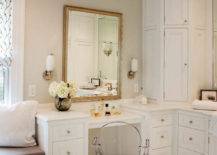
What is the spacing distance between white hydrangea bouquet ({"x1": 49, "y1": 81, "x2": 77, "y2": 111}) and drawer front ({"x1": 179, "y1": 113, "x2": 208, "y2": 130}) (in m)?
1.31

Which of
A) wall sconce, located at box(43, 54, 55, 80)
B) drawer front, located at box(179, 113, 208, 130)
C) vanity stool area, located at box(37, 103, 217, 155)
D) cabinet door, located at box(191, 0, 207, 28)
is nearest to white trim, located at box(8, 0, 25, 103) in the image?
wall sconce, located at box(43, 54, 55, 80)

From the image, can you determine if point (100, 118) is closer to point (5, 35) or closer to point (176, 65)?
point (176, 65)

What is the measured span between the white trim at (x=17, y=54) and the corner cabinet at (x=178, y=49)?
1663mm

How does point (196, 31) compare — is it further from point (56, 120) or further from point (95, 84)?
point (56, 120)

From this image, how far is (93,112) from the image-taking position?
11.1ft

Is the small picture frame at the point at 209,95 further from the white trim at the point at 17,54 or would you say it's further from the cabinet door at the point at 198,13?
the white trim at the point at 17,54

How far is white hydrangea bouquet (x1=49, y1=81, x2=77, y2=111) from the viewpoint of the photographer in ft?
9.84

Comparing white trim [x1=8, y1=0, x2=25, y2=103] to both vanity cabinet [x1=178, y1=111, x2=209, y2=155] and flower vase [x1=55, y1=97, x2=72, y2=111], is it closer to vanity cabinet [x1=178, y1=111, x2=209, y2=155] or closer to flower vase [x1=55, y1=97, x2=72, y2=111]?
flower vase [x1=55, y1=97, x2=72, y2=111]

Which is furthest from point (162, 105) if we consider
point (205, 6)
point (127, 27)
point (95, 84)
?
point (205, 6)

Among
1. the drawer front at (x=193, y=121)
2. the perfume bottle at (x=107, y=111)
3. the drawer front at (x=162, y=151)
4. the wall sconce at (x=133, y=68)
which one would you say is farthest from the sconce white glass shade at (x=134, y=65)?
the drawer front at (x=162, y=151)

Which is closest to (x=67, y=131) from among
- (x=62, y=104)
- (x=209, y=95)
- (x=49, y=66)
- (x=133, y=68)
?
(x=62, y=104)

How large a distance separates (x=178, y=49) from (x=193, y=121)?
906 millimetres

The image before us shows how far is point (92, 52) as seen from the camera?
3.52 metres

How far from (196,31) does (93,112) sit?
1.61m
